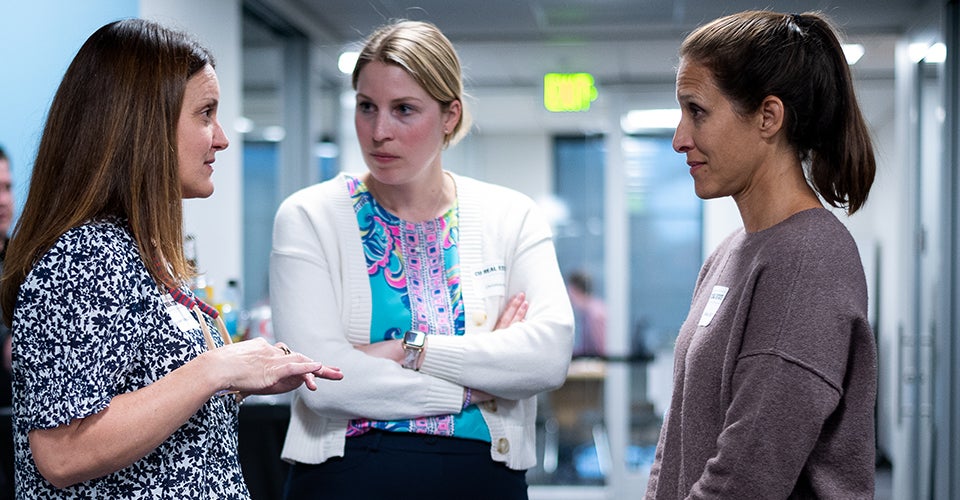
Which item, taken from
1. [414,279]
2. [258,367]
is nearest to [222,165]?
[414,279]

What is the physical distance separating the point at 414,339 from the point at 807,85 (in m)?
0.86

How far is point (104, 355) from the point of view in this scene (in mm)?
1189

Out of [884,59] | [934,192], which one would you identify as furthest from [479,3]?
[884,59]

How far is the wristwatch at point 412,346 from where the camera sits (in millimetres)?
1829

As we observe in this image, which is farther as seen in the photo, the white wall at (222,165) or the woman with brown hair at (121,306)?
the white wall at (222,165)

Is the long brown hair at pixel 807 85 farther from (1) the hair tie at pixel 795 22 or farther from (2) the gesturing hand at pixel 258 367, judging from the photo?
(2) the gesturing hand at pixel 258 367

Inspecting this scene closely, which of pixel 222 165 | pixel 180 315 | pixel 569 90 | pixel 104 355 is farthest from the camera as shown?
pixel 569 90

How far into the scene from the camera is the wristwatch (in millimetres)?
1829

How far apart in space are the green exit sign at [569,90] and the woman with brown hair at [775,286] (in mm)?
4340

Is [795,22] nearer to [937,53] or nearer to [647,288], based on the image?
[937,53]

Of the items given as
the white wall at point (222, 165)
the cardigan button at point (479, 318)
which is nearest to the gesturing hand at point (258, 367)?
the cardigan button at point (479, 318)

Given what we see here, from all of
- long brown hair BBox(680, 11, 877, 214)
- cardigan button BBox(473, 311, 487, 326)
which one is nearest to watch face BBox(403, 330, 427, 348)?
cardigan button BBox(473, 311, 487, 326)

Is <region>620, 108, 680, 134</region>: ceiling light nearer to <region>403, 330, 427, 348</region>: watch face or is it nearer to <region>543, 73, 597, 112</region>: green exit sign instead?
<region>543, 73, 597, 112</region>: green exit sign

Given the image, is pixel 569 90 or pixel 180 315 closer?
pixel 180 315
